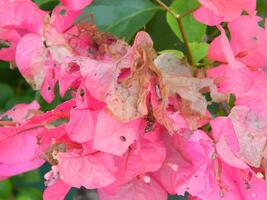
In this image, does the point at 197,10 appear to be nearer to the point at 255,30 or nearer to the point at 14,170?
the point at 255,30

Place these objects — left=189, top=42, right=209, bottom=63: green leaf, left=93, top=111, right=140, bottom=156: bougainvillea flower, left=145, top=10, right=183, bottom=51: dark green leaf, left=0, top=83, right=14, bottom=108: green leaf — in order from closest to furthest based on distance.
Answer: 1. left=93, top=111, right=140, bottom=156: bougainvillea flower
2. left=189, top=42, right=209, bottom=63: green leaf
3. left=145, top=10, right=183, bottom=51: dark green leaf
4. left=0, top=83, right=14, bottom=108: green leaf

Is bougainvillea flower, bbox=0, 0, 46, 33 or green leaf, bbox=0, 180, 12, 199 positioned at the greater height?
bougainvillea flower, bbox=0, 0, 46, 33

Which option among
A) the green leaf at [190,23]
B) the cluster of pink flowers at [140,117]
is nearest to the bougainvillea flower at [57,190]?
the cluster of pink flowers at [140,117]

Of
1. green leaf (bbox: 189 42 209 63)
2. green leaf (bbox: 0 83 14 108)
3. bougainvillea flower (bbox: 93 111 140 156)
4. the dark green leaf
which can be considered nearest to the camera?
bougainvillea flower (bbox: 93 111 140 156)

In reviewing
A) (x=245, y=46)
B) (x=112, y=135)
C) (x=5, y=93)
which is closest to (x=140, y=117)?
(x=112, y=135)

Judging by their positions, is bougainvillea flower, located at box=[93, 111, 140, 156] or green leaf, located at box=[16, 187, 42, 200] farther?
green leaf, located at box=[16, 187, 42, 200]

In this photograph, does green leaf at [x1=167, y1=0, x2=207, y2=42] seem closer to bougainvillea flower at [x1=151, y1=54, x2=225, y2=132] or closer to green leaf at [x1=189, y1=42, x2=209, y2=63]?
green leaf at [x1=189, y1=42, x2=209, y2=63]

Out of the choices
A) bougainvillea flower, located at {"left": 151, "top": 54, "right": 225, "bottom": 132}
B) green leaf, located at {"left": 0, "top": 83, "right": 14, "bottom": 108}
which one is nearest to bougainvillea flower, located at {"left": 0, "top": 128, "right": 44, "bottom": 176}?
bougainvillea flower, located at {"left": 151, "top": 54, "right": 225, "bottom": 132}

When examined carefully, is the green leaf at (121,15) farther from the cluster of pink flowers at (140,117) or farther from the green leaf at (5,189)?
the green leaf at (5,189)
